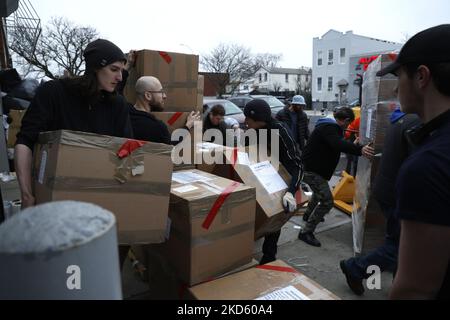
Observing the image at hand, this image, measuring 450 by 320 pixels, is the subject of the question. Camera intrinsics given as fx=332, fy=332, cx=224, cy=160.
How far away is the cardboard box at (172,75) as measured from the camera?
3057 mm

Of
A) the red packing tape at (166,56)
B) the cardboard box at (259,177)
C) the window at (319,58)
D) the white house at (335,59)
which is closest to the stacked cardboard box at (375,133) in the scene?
the cardboard box at (259,177)

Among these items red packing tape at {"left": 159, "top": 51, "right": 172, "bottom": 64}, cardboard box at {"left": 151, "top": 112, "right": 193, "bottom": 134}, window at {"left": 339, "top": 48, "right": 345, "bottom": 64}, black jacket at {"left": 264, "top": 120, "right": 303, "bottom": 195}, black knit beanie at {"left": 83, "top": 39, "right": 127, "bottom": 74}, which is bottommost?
black jacket at {"left": 264, "top": 120, "right": 303, "bottom": 195}

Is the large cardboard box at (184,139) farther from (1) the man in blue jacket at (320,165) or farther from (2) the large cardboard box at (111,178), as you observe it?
(1) the man in blue jacket at (320,165)

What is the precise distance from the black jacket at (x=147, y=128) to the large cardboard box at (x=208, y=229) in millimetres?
355

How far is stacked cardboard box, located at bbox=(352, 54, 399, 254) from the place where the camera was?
10.0 ft

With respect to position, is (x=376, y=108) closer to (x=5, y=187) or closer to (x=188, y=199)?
(x=188, y=199)

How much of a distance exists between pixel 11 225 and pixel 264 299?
1380mm

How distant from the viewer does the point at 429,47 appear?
106cm

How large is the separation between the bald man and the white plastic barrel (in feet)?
5.53

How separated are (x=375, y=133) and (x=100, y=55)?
8.36ft

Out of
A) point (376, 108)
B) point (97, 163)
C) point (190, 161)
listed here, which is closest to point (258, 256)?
point (190, 161)

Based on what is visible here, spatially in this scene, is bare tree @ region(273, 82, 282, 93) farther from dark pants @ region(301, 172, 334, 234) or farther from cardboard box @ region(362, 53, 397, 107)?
cardboard box @ region(362, 53, 397, 107)
